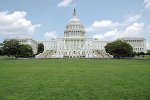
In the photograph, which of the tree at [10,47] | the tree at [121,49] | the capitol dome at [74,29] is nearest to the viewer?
the tree at [10,47]

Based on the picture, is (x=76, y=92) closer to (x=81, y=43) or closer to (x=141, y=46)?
(x=81, y=43)

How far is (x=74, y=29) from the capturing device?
165m

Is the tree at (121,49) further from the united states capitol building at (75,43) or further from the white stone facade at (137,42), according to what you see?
the white stone facade at (137,42)

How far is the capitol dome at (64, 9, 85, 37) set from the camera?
164625 mm

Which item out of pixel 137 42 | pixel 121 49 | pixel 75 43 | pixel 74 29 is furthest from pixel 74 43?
pixel 121 49

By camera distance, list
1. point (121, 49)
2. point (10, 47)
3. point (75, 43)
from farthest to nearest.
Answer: point (75, 43) → point (121, 49) → point (10, 47)

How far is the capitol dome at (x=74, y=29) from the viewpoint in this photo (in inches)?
6481

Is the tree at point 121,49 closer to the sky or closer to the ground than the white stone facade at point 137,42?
closer to the ground

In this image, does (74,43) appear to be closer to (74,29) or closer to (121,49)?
(74,29)

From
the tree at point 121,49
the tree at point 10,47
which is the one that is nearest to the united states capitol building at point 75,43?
the tree at point 121,49

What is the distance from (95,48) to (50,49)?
27098 millimetres

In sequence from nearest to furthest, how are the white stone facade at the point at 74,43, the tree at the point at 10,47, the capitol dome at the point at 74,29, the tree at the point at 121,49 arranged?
the tree at the point at 10,47 → the tree at the point at 121,49 → the white stone facade at the point at 74,43 → the capitol dome at the point at 74,29

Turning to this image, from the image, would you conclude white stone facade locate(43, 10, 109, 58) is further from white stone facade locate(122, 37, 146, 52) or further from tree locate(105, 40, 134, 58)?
tree locate(105, 40, 134, 58)

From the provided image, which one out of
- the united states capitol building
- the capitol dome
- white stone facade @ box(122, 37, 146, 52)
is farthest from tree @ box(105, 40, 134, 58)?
white stone facade @ box(122, 37, 146, 52)
